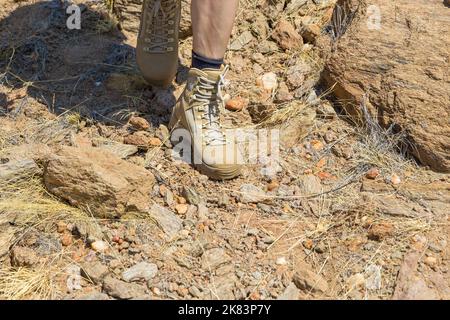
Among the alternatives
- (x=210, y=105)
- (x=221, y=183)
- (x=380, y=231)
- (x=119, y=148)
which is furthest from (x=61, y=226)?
(x=380, y=231)

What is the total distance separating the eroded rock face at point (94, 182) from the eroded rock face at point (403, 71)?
1.01 m

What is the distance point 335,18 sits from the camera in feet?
10.3

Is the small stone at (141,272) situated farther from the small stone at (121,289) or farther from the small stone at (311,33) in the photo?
the small stone at (311,33)

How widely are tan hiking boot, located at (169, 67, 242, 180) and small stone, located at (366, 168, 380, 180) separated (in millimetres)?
491

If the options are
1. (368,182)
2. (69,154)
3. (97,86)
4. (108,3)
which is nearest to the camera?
(69,154)

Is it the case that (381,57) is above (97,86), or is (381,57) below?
above

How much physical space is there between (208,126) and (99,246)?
25.3 inches

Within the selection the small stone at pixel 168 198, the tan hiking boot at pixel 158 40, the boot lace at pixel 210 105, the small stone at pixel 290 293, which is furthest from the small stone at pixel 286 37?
the small stone at pixel 290 293

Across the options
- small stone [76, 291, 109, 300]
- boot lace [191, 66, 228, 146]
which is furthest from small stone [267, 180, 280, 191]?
small stone [76, 291, 109, 300]

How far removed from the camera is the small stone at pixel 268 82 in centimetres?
298

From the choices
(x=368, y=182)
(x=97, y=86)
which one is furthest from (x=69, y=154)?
(x=368, y=182)

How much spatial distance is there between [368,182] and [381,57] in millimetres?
558

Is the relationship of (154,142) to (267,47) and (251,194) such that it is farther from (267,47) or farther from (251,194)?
(267,47)

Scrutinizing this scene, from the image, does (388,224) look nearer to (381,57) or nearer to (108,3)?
(381,57)
